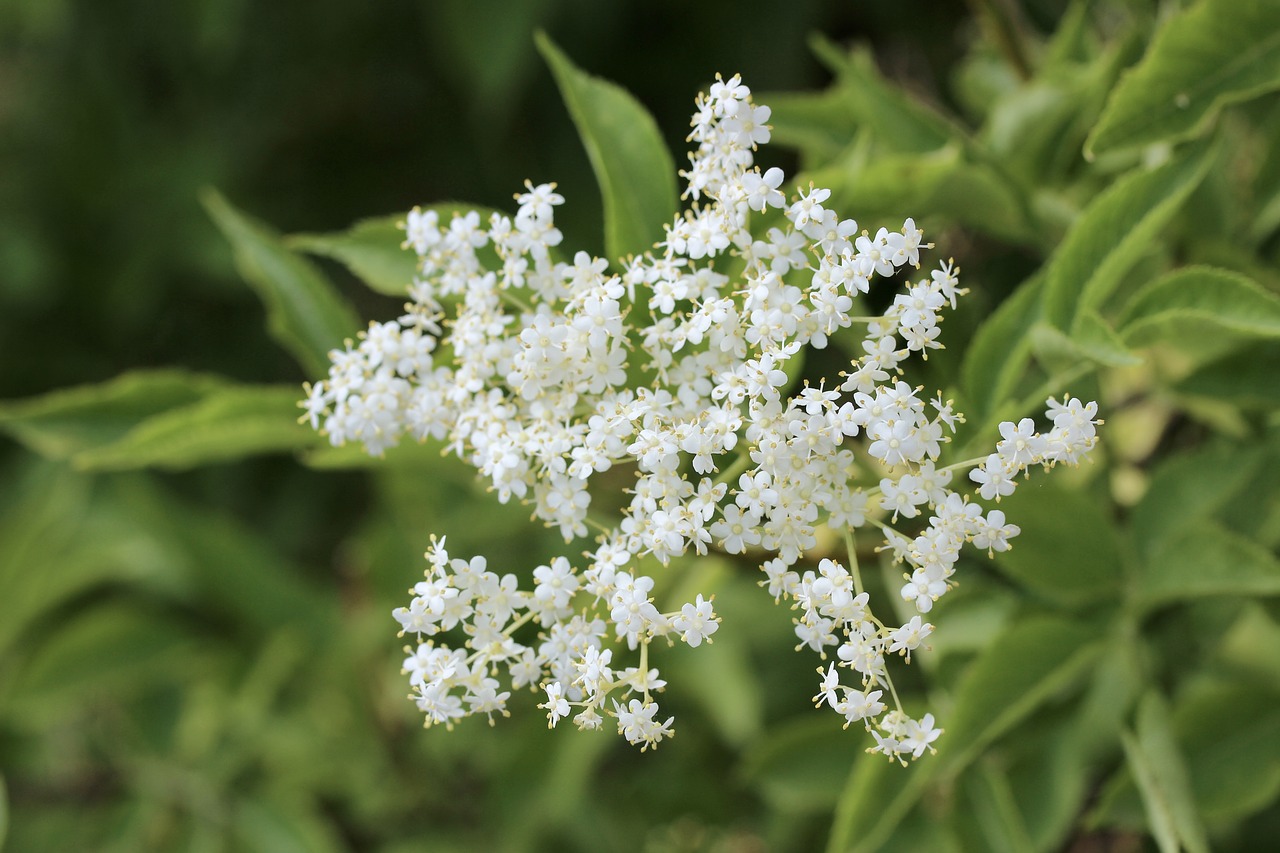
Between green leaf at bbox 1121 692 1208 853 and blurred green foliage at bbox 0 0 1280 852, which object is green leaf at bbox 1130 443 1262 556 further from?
green leaf at bbox 1121 692 1208 853

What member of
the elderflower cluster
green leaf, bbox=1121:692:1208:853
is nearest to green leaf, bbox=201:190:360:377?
the elderflower cluster

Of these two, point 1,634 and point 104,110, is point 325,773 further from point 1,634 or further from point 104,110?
point 104,110

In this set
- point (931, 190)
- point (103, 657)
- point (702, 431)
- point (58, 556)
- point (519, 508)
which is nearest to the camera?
point (702, 431)

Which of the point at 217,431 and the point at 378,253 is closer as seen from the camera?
the point at 378,253

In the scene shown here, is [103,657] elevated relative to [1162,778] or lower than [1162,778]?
elevated

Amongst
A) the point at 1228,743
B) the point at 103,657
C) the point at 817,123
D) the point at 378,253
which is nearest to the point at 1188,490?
the point at 1228,743

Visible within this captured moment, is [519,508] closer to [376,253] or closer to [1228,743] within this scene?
[376,253]
